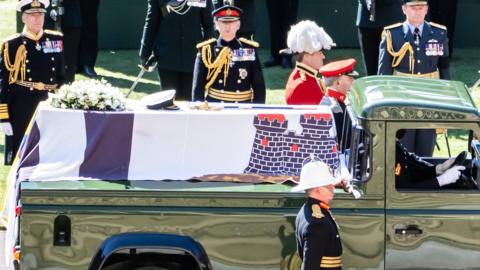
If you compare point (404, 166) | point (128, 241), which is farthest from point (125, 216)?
point (404, 166)

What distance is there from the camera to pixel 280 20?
15984 mm

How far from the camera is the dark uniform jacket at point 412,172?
297 inches

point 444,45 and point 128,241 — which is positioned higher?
point 444,45

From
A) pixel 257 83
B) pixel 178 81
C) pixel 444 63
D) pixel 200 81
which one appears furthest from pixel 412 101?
pixel 178 81

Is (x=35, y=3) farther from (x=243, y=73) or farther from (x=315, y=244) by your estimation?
(x=315, y=244)

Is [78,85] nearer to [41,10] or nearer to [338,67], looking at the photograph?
[338,67]

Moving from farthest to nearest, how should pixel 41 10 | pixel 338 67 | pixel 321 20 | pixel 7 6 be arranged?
pixel 7 6 < pixel 321 20 < pixel 41 10 < pixel 338 67

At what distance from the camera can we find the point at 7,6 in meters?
19.6

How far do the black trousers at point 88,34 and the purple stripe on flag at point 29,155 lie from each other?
7529 mm

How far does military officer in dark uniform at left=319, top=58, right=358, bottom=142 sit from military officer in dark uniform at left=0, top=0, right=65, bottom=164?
9.57ft

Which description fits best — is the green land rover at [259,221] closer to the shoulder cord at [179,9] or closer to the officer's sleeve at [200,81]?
the officer's sleeve at [200,81]

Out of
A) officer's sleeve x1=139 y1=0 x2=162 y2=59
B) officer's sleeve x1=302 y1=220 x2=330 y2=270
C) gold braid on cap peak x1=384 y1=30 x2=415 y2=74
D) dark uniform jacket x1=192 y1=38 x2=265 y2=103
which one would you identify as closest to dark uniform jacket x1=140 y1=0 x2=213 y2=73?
officer's sleeve x1=139 y1=0 x2=162 y2=59

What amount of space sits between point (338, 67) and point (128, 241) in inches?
87.5

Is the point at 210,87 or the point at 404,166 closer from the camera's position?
the point at 404,166
